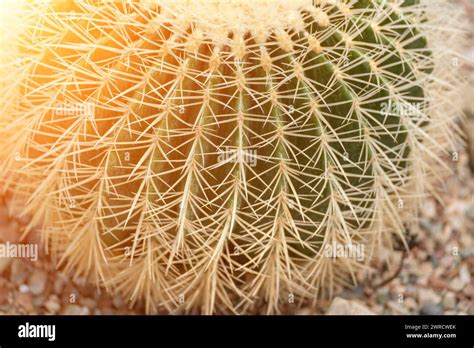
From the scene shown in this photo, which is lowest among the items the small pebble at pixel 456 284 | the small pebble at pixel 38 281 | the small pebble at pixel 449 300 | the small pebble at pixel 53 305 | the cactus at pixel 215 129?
the small pebble at pixel 449 300

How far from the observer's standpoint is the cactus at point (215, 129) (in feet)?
Answer: 3.47

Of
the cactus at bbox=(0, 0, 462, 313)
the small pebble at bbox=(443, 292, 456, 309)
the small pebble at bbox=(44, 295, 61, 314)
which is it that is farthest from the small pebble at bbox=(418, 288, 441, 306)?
the small pebble at bbox=(44, 295, 61, 314)

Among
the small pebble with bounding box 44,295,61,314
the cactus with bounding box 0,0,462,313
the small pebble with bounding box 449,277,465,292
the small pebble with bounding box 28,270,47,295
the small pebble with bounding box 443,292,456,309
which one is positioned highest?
the cactus with bounding box 0,0,462,313

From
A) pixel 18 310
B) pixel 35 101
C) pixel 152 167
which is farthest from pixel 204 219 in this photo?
pixel 18 310

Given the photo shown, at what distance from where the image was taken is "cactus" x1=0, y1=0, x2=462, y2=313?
106 centimetres

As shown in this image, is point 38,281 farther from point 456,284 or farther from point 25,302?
point 456,284

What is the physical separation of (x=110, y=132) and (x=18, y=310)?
48 cm

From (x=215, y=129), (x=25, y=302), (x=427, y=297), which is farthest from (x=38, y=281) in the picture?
(x=427, y=297)

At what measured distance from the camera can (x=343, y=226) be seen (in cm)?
115

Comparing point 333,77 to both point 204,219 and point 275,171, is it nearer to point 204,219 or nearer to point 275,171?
point 275,171

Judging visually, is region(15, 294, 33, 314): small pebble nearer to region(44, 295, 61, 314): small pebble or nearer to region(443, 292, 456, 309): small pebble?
region(44, 295, 61, 314): small pebble

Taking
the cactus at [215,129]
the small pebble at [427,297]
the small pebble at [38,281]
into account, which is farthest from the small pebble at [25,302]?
the small pebble at [427,297]

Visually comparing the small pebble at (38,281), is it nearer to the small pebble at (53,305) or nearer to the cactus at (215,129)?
the small pebble at (53,305)

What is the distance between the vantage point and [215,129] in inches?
42.1
